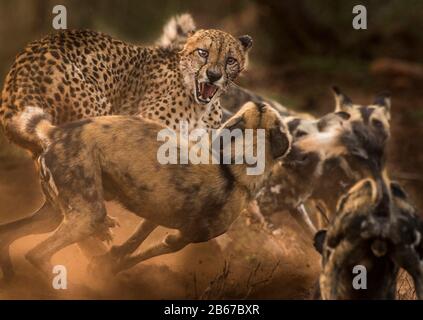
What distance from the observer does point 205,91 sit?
6.74 meters

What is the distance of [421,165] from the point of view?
420 inches

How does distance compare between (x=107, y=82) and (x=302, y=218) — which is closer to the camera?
(x=107, y=82)

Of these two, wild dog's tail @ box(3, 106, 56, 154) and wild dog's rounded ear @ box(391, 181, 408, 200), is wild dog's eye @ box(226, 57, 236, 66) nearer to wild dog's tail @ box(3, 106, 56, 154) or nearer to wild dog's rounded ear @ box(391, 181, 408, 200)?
wild dog's tail @ box(3, 106, 56, 154)

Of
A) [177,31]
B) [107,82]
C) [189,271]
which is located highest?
[177,31]

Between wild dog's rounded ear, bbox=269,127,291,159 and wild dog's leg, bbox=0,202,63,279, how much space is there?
5.41 feet

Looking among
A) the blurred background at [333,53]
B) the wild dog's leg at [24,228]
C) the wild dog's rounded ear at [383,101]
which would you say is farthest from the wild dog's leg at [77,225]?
the blurred background at [333,53]

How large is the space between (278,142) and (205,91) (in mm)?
802

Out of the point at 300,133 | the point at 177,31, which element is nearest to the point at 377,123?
the point at 300,133

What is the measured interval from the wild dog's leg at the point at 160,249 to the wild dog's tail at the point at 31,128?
1.04 meters

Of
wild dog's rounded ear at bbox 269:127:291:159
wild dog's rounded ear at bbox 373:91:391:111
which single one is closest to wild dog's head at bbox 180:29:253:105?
wild dog's rounded ear at bbox 269:127:291:159

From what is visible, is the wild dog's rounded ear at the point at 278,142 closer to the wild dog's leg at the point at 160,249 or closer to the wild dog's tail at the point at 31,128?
the wild dog's leg at the point at 160,249

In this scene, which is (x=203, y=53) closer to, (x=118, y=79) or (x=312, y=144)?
(x=118, y=79)

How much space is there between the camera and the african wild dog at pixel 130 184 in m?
5.82

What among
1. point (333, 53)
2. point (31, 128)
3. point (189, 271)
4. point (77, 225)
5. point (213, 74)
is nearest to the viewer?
point (77, 225)
